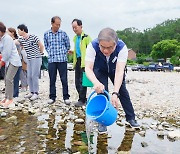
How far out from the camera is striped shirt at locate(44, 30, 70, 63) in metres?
7.09

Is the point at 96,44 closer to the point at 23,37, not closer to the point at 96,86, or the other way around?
the point at 96,86

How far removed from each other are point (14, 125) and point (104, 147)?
71.6 inches

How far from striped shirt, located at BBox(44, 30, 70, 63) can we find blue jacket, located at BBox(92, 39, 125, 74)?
2507mm

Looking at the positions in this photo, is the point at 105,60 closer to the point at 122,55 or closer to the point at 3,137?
the point at 122,55

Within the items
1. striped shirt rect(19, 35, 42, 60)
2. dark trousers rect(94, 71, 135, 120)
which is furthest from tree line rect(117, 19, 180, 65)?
dark trousers rect(94, 71, 135, 120)

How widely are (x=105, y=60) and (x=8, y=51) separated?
296 centimetres

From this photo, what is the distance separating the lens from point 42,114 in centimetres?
632

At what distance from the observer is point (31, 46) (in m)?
7.70

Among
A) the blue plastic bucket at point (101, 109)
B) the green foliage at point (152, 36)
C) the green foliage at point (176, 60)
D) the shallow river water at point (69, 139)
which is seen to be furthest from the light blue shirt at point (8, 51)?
the green foliage at point (152, 36)

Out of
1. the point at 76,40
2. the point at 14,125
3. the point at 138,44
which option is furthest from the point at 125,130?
the point at 138,44

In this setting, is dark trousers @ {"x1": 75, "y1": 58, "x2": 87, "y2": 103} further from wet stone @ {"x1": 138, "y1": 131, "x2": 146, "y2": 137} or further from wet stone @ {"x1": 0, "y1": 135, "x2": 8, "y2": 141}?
wet stone @ {"x1": 0, "y1": 135, "x2": 8, "y2": 141}

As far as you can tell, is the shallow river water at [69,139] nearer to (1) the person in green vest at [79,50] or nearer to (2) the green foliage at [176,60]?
(1) the person in green vest at [79,50]

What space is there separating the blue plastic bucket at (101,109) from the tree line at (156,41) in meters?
72.5

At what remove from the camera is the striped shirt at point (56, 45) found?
709cm
